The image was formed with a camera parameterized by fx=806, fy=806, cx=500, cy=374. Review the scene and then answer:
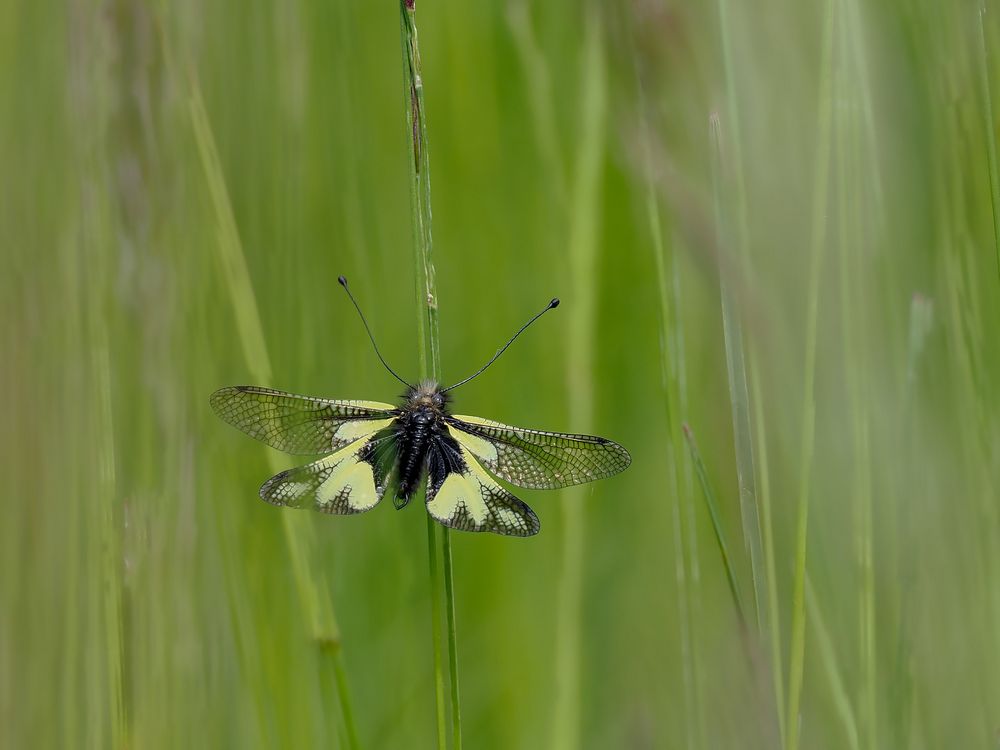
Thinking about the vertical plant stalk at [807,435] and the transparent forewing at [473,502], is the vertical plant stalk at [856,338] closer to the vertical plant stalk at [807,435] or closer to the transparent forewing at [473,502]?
the vertical plant stalk at [807,435]

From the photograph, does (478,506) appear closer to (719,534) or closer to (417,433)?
(417,433)

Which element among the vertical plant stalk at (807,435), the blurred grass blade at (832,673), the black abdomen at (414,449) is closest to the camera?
the vertical plant stalk at (807,435)

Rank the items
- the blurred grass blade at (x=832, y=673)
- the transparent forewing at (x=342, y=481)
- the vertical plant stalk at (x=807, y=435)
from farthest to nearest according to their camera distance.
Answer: the transparent forewing at (x=342, y=481) < the blurred grass blade at (x=832, y=673) < the vertical plant stalk at (x=807, y=435)

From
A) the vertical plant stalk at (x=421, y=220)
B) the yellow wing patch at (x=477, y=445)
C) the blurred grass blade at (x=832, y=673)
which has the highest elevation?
the vertical plant stalk at (x=421, y=220)

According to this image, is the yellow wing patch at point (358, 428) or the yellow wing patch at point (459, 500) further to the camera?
the yellow wing patch at point (358, 428)

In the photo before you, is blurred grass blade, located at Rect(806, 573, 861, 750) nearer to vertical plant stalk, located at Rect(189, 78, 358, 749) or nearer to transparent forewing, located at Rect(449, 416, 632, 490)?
transparent forewing, located at Rect(449, 416, 632, 490)

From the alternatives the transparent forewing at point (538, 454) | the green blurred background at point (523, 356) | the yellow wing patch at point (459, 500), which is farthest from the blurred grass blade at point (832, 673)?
the yellow wing patch at point (459, 500)

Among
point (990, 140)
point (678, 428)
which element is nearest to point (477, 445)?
point (678, 428)
